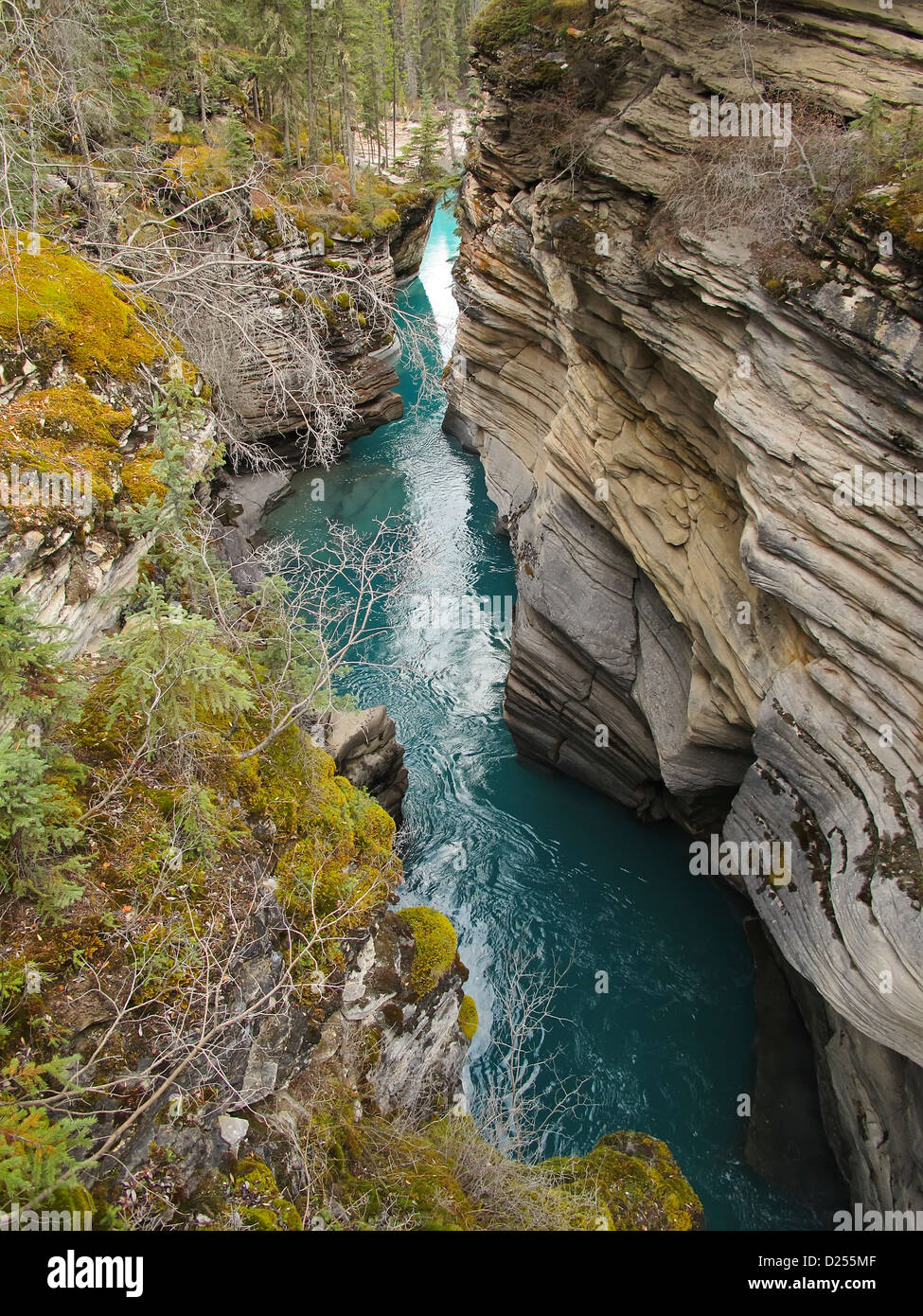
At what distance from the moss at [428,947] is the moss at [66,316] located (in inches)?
247

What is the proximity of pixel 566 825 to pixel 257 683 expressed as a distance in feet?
29.8

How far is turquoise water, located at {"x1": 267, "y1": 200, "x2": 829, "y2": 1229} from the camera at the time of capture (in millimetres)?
11367

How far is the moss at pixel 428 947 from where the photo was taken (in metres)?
7.71

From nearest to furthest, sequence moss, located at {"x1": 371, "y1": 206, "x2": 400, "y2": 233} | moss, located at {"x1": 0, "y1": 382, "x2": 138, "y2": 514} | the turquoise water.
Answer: moss, located at {"x1": 0, "y1": 382, "x2": 138, "y2": 514}
the turquoise water
moss, located at {"x1": 371, "y1": 206, "x2": 400, "y2": 233}

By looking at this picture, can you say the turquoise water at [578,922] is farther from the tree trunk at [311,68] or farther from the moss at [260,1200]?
the tree trunk at [311,68]

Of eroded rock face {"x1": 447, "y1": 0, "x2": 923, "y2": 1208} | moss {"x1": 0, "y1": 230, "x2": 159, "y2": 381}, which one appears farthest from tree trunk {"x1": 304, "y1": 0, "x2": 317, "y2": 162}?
moss {"x1": 0, "y1": 230, "x2": 159, "y2": 381}

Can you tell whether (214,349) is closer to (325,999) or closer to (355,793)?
(355,793)

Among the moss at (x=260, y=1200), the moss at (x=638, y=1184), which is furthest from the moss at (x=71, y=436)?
the moss at (x=638, y=1184)

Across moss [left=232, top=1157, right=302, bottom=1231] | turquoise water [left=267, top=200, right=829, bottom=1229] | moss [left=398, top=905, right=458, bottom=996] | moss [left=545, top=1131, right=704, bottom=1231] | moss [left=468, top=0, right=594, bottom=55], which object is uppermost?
moss [left=468, top=0, right=594, bottom=55]

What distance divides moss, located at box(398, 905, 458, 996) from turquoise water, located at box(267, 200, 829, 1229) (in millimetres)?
3930

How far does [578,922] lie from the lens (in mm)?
13938

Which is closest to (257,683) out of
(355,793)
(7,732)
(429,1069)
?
(355,793)

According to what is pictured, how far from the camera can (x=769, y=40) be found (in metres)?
9.73

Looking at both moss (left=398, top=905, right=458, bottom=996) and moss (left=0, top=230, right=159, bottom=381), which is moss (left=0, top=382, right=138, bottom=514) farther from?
moss (left=398, top=905, right=458, bottom=996)
